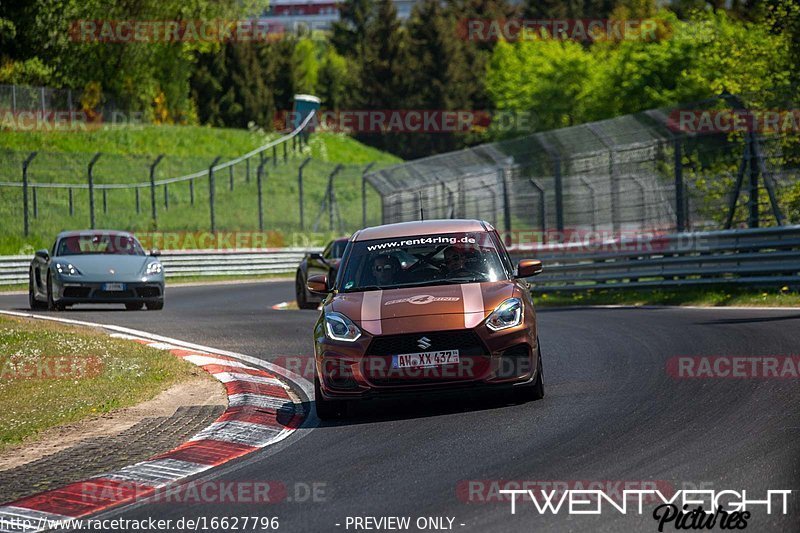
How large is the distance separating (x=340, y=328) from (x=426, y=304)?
679mm

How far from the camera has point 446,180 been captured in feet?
97.5

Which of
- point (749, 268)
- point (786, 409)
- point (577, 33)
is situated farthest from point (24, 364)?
point (577, 33)

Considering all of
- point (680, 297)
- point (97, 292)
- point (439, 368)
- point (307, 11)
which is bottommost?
point (680, 297)

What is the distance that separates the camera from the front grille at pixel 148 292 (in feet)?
68.0

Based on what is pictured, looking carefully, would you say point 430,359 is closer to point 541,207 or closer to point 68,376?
point 68,376

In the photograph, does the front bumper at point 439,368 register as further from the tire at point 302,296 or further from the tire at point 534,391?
the tire at point 302,296

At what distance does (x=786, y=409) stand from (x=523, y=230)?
1887 centimetres

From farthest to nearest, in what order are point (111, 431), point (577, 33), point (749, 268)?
point (577, 33) → point (749, 268) → point (111, 431)

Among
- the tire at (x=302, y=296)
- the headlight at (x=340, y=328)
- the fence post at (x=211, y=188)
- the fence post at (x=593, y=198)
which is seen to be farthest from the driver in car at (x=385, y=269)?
the fence post at (x=211, y=188)

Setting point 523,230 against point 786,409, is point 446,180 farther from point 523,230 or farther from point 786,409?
point 786,409
